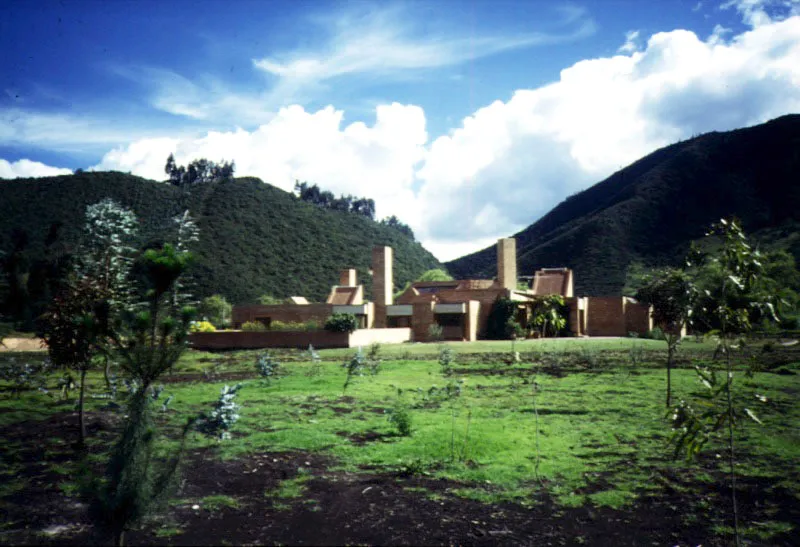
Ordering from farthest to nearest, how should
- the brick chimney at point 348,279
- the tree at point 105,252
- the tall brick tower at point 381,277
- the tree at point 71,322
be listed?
the brick chimney at point 348,279
the tall brick tower at point 381,277
the tree at point 105,252
the tree at point 71,322

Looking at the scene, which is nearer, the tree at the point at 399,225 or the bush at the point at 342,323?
the bush at the point at 342,323

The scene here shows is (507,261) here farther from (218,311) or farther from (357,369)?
(357,369)

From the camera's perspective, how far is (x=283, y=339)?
34.9m

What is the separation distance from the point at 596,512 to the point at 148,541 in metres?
4.12

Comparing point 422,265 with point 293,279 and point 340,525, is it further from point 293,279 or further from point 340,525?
point 340,525

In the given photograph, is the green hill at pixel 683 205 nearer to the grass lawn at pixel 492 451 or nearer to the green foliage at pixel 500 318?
the green foliage at pixel 500 318

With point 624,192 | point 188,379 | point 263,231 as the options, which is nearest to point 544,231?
point 624,192

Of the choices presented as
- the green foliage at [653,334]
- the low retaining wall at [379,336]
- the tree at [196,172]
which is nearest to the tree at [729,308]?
the low retaining wall at [379,336]

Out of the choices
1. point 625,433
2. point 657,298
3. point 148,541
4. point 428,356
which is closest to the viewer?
Result: point 148,541

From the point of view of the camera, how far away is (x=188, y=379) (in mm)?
17781

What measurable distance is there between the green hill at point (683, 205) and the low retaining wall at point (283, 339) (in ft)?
128

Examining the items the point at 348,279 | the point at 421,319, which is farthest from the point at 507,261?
the point at 348,279

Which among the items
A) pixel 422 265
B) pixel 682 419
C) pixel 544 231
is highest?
pixel 544 231

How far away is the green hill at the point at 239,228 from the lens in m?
61.7
